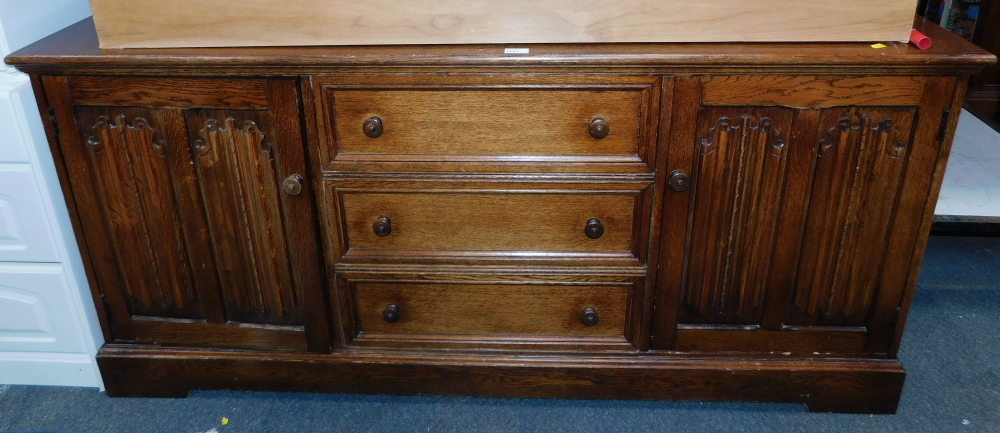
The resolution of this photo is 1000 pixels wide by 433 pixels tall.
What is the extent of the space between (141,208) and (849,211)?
1.40 metres

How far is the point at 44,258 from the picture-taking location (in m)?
1.61

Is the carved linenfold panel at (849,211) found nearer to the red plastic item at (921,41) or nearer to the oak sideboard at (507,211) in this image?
the oak sideboard at (507,211)

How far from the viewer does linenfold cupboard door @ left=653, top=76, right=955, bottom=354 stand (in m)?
1.35

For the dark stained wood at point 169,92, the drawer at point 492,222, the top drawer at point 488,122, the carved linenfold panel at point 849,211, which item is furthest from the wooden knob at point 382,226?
the carved linenfold panel at point 849,211

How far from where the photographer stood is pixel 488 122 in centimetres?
138

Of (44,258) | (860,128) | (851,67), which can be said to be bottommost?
(44,258)

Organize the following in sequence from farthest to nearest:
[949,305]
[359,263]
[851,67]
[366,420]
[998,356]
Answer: [949,305] < [998,356] < [366,420] < [359,263] < [851,67]

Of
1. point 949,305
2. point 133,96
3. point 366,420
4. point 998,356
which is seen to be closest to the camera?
point 133,96

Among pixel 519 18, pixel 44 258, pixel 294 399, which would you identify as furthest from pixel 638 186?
pixel 44 258

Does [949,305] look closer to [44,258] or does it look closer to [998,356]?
[998,356]

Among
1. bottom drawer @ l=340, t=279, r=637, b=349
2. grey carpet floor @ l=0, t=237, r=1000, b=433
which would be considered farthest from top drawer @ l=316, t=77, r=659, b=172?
grey carpet floor @ l=0, t=237, r=1000, b=433

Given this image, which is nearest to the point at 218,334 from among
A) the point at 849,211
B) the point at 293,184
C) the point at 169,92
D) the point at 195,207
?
the point at 195,207

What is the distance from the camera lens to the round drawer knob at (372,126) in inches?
54.4

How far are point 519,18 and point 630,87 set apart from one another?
0.76 ft
